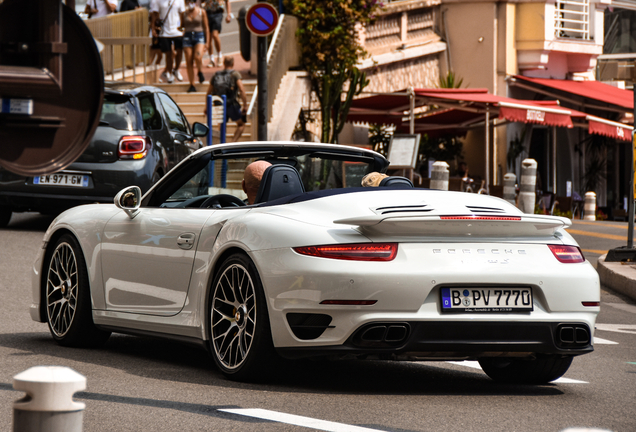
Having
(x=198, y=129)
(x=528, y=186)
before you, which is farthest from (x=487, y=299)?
(x=528, y=186)

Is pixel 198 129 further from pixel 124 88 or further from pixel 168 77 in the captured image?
pixel 168 77

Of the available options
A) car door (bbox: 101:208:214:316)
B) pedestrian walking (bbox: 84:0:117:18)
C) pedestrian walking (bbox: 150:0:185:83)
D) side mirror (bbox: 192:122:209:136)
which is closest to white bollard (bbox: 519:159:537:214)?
side mirror (bbox: 192:122:209:136)

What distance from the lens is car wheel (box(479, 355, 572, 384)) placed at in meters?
6.08

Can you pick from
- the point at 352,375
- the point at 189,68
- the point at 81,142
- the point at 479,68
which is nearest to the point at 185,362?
the point at 352,375

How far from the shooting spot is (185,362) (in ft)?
21.5

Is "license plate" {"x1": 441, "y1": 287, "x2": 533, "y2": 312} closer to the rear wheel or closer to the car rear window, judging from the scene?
the car rear window

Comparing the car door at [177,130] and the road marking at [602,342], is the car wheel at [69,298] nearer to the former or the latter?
the road marking at [602,342]

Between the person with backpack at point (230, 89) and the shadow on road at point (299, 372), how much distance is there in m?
12.8

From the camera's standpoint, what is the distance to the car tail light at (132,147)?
13.0m

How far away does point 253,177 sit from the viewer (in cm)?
661

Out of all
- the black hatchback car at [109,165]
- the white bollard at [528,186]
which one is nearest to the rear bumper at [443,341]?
the black hatchback car at [109,165]

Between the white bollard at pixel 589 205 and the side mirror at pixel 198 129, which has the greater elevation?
the side mirror at pixel 198 129

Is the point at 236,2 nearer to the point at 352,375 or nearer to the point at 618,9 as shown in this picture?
the point at 618,9

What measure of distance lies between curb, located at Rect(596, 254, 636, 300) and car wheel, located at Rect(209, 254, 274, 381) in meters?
6.71
